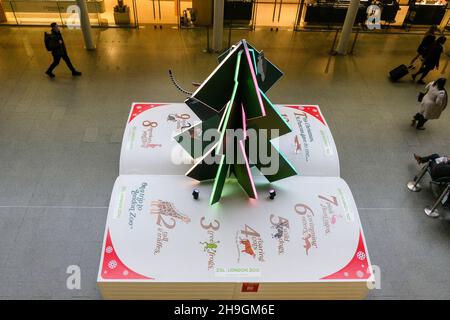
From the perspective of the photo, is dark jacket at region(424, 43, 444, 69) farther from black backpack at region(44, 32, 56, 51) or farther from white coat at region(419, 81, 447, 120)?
black backpack at region(44, 32, 56, 51)

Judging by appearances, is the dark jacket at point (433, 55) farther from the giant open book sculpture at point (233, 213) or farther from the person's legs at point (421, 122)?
the giant open book sculpture at point (233, 213)

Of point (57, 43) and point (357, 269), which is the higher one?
point (57, 43)

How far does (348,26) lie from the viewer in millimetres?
10859

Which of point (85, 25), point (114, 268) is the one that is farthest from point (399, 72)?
point (114, 268)

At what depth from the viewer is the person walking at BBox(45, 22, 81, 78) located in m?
8.81

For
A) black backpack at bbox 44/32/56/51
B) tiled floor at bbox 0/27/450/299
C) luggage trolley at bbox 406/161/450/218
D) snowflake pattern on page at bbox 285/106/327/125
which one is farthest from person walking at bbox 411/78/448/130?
black backpack at bbox 44/32/56/51

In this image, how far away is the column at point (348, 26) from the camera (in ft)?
34.7

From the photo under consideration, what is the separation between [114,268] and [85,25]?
811 cm

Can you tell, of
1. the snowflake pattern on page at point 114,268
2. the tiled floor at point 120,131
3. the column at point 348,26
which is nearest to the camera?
the snowflake pattern on page at point 114,268

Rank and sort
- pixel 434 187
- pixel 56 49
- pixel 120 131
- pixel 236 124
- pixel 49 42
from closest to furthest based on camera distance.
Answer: pixel 236 124 → pixel 434 187 → pixel 120 131 → pixel 49 42 → pixel 56 49

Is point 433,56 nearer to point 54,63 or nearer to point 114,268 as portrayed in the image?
point 114,268

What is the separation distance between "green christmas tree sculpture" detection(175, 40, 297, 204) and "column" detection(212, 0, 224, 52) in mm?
5112

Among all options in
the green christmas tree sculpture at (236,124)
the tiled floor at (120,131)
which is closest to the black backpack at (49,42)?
the tiled floor at (120,131)

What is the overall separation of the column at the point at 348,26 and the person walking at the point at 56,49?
768 centimetres
